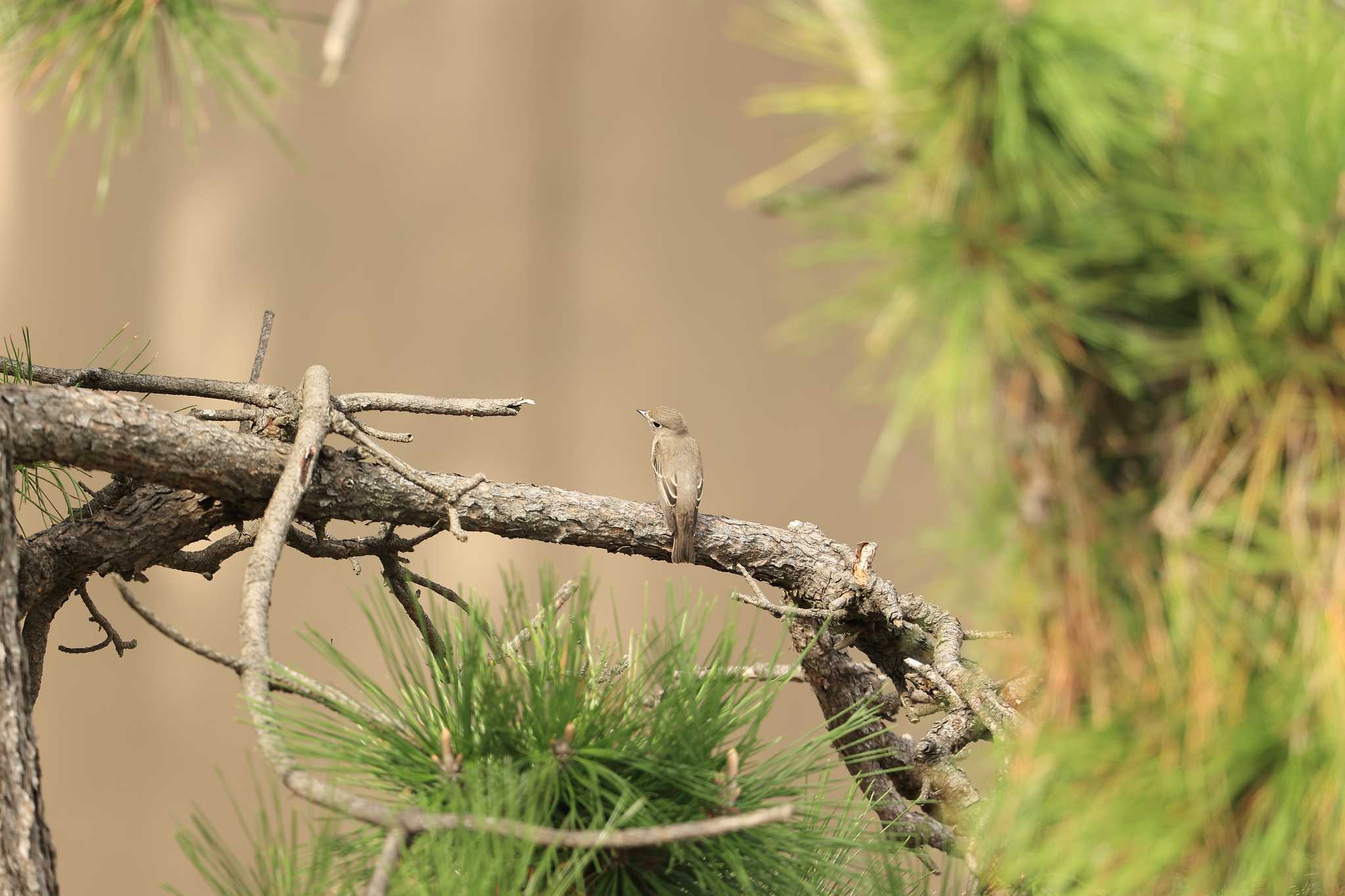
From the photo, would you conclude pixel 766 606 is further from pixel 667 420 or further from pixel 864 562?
pixel 667 420

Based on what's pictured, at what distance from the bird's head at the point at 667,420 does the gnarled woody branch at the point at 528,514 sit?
0.77 metres

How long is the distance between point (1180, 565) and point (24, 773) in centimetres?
80

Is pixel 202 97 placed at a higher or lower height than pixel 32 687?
higher

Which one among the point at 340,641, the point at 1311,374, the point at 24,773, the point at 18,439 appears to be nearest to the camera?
the point at 1311,374

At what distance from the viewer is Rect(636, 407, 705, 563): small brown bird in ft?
4.73

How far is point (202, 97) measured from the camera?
10.5 feet

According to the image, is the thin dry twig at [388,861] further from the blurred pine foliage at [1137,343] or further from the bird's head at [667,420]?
the bird's head at [667,420]

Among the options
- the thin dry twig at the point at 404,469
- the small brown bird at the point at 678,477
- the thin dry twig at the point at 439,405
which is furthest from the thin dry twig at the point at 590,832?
the small brown bird at the point at 678,477

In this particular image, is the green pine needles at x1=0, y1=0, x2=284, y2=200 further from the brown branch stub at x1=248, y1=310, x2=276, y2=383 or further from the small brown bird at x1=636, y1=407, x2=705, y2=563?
the small brown bird at x1=636, y1=407, x2=705, y2=563

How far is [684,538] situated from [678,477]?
381 mm

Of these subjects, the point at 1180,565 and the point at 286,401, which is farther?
the point at 286,401

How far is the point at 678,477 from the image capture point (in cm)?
181

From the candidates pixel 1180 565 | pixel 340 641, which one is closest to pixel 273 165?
pixel 340 641

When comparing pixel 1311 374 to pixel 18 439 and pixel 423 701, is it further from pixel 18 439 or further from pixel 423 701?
pixel 18 439
